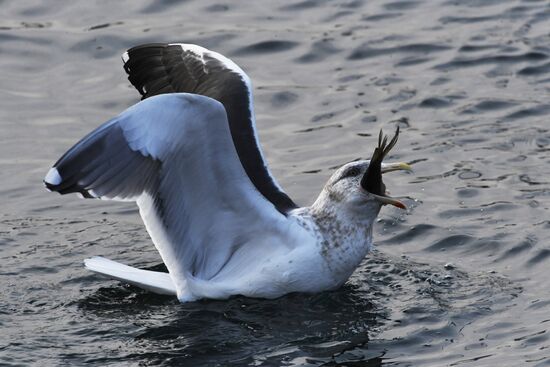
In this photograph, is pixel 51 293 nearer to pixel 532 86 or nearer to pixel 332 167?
pixel 332 167

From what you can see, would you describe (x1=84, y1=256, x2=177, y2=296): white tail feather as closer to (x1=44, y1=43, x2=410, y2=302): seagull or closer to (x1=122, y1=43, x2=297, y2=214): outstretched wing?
(x1=44, y1=43, x2=410, y2=302): seagull

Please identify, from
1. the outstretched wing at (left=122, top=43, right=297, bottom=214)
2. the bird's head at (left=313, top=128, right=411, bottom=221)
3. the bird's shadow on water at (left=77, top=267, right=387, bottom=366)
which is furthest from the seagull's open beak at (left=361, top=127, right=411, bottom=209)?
the bird's shadow on water at (left=77, top=267, right=387, bottom=366)

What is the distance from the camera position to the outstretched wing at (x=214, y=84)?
9.57 m

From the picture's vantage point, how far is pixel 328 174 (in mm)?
11844

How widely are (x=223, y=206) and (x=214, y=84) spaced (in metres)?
1.39

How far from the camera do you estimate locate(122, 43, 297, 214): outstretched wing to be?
9570 mm

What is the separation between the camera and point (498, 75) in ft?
45.2

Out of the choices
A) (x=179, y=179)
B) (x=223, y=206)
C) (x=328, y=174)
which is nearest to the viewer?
(x=179, y=179)

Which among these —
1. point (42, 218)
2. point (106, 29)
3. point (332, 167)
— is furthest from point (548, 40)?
point (42, 218)

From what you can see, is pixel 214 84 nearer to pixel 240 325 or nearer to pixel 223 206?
pixel 223 206

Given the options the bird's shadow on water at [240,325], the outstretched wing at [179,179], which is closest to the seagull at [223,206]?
the outstretched wing at [179,179]

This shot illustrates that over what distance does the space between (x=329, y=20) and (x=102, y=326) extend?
7.18 metres

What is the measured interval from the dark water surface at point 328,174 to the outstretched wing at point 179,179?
0.42 metres

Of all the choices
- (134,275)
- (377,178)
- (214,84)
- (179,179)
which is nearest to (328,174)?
(214,84)
